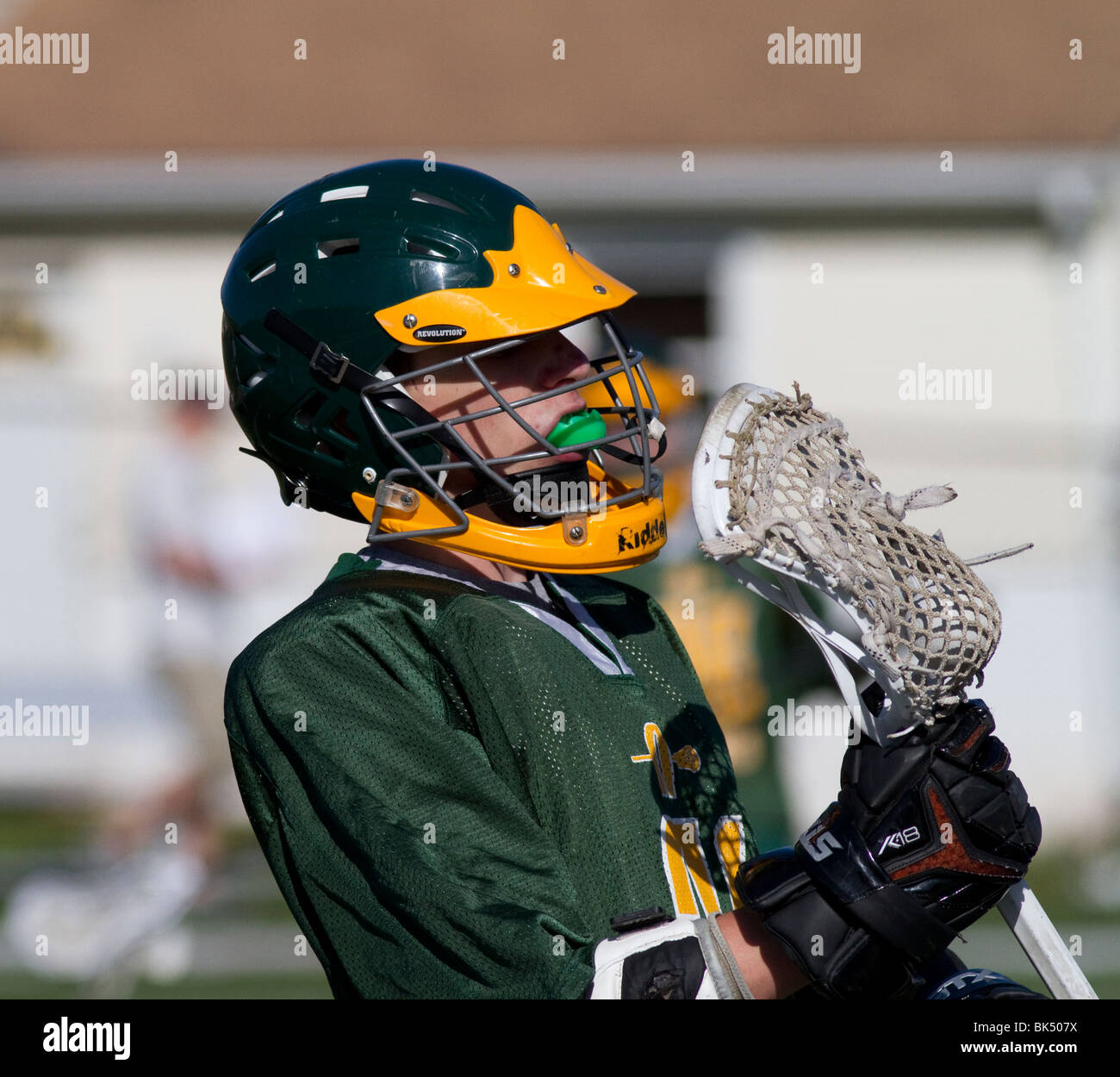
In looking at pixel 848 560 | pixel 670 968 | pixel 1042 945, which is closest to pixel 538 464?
pixel 848 560

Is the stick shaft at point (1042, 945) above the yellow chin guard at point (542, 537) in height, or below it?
below

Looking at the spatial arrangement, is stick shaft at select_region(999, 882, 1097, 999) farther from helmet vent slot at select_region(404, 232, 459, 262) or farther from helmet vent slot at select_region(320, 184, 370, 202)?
helmet vent slot at select_region(320, 184, 370, 202)

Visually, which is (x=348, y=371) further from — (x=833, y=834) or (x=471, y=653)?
(x=833, y=834)

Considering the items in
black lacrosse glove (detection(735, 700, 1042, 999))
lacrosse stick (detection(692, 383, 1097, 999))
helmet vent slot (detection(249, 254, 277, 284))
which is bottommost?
black lacrosse glove (detection(735, 700, 1042, 999))

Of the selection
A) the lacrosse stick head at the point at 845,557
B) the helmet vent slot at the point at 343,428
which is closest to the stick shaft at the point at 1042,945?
the lacrosse stick head at the point at 845,557

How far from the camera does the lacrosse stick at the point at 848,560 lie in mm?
1784

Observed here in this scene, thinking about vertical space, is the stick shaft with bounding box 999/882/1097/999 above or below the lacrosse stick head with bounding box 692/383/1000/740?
below

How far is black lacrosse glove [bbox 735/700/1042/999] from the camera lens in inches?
67.3

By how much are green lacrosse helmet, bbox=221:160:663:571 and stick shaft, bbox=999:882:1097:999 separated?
782mm

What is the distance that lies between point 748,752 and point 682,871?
11.6 feet

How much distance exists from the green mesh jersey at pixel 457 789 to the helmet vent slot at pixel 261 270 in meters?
0.49

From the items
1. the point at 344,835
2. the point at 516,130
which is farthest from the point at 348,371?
the point at 516,130

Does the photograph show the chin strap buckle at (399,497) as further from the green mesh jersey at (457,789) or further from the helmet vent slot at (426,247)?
the helmet vent slot at (426,247)

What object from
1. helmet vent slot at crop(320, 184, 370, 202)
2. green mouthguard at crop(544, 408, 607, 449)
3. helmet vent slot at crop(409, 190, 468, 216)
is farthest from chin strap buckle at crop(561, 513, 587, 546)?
helmet vent slot at crop(320, 184, 370, 202)
